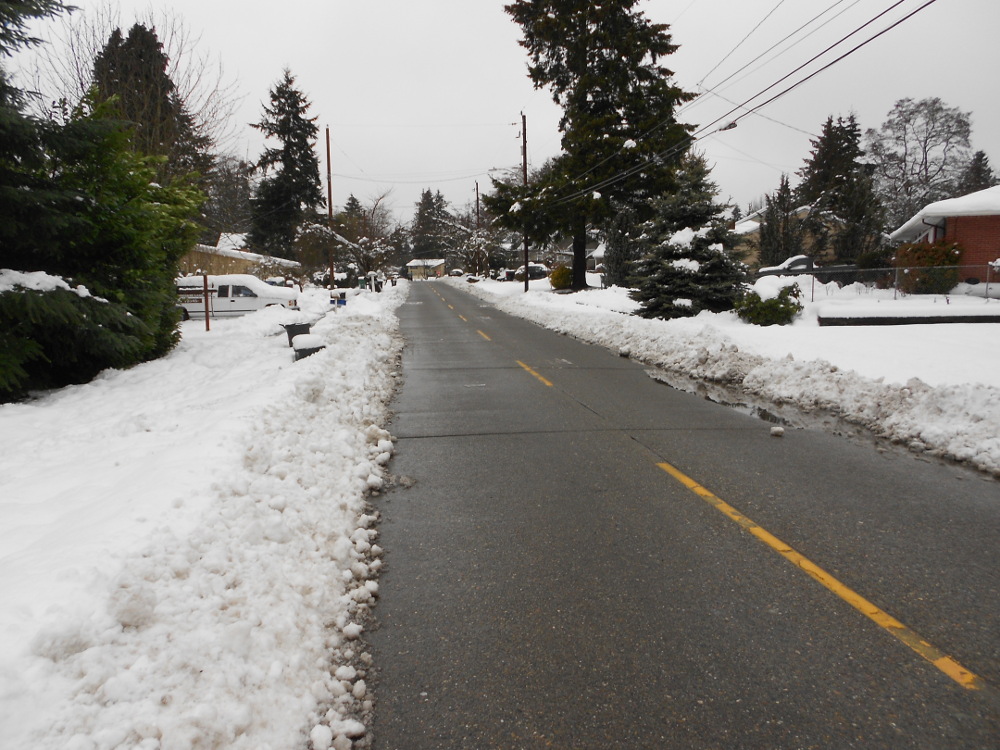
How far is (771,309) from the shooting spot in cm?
1681

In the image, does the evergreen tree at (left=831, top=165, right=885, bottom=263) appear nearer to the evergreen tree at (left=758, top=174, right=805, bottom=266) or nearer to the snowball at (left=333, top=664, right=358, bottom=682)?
the evergreen tree at (left=758, top=174, right=805, bottom=266)

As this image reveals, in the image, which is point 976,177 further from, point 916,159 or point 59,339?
point 59,339

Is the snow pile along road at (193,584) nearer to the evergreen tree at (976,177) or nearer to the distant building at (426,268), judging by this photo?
the evergreen tree at (976,177)

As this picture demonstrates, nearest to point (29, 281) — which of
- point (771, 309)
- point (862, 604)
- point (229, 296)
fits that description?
point (862, 604)

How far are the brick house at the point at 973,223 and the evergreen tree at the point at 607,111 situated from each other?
11.7m

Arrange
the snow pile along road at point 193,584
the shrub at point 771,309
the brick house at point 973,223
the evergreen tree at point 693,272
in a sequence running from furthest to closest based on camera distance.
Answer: the brick house at point 973,223, the evergreen tree at point 693,272, the shrub at point 771,309, the snow pile along road at point 193,584

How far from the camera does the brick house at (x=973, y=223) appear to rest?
2448cm

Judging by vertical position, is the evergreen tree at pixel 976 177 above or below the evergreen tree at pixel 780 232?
above

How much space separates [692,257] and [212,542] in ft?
58.9

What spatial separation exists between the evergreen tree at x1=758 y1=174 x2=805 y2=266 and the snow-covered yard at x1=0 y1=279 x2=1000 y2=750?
118 ft

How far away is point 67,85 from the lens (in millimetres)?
18297

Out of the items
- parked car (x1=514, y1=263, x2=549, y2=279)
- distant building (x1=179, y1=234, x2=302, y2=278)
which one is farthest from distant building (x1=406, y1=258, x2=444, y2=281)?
distant building (x1=179, y1=234, x2=302, y2=278)

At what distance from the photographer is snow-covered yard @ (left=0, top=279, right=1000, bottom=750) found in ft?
7.52

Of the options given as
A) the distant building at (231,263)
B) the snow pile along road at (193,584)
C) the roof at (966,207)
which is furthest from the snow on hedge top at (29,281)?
the roof at (966,207)
